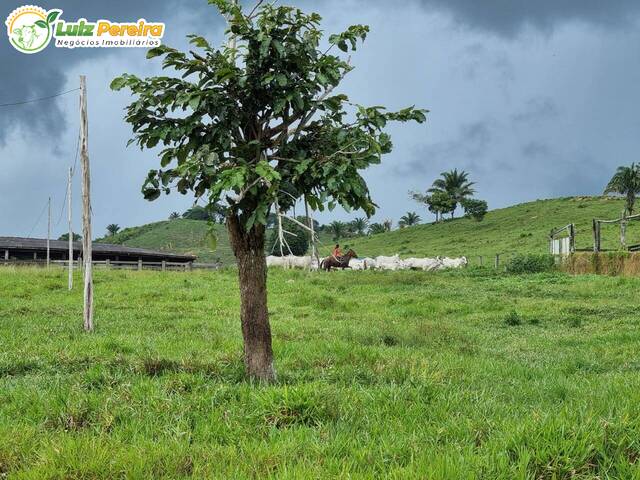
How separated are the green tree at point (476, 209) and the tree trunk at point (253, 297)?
75272 mm

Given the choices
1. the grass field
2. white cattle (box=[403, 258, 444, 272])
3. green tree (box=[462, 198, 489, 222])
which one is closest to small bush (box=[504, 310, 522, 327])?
the grass field

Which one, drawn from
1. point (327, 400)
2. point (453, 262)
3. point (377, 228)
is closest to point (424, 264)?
point (453, 262)

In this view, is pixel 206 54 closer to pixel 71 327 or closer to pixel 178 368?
pixel 178 368

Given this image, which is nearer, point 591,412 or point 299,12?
point 591,412

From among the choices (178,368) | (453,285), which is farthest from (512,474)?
(453,285)

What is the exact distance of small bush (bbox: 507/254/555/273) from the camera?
30969 millimetres

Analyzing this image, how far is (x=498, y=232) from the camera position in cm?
6538

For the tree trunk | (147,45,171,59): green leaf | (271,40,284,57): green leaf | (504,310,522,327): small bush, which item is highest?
(147,45,171,59): green leaf

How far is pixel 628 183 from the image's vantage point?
208ft

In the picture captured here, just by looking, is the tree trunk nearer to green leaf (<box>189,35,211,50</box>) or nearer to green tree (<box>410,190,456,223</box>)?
green leaf (<box>189,35,211,50</box>)

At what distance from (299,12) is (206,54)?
1289 mm

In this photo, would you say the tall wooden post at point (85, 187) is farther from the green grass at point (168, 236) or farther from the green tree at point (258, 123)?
the green grass at point (168, 236)

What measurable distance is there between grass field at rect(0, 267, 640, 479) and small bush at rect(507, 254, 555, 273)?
1522 centimetres

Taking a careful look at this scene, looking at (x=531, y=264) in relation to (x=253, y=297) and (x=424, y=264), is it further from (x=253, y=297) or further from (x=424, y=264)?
(x=253, y=297)
